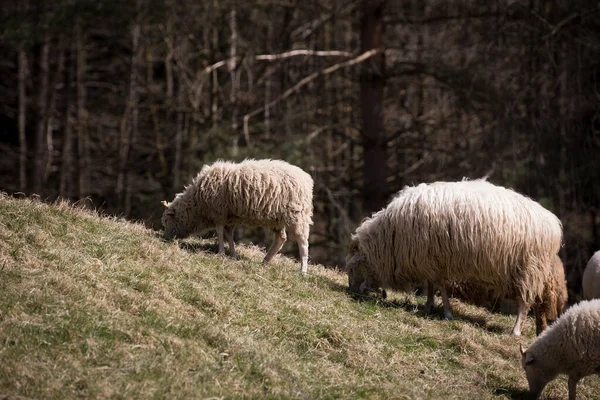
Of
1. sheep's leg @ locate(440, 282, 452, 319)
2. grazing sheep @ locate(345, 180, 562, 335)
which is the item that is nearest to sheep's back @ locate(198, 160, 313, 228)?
grazing sheep @ locate(345, 180, 562, 335)

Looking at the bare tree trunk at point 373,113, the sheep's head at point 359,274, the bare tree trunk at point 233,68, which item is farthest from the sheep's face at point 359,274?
the bare tree trunk at point 233,68

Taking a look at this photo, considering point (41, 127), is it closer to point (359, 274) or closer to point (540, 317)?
point (359, 274)

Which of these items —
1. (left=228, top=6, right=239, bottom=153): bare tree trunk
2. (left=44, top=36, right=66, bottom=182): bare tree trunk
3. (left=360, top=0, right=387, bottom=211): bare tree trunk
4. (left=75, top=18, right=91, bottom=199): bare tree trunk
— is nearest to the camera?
(left=360, top=0, right=387, bottom=211): bare tree trunk

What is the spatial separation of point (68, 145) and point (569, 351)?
21.9 meters

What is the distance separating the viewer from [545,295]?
35.4 feet

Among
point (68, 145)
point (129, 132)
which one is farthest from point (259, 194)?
point (68, 145)

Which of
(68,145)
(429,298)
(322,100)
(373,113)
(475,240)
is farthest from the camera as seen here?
(68,145)

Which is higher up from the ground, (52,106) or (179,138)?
(52,106)

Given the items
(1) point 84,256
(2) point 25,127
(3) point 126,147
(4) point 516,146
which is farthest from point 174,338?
(2) point 25,127

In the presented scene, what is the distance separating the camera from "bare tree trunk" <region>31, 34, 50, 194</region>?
83.2 ft

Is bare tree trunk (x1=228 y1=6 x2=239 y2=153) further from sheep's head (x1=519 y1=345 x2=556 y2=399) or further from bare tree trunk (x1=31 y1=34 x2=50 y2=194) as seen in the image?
sheep's head (x1=519 y1=345 x2=556 y2=399)

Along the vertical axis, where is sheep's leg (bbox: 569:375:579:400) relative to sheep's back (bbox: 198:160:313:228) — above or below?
below

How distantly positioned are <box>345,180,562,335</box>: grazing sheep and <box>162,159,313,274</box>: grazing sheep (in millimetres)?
1248

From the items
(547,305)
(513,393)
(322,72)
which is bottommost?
(513,393)
